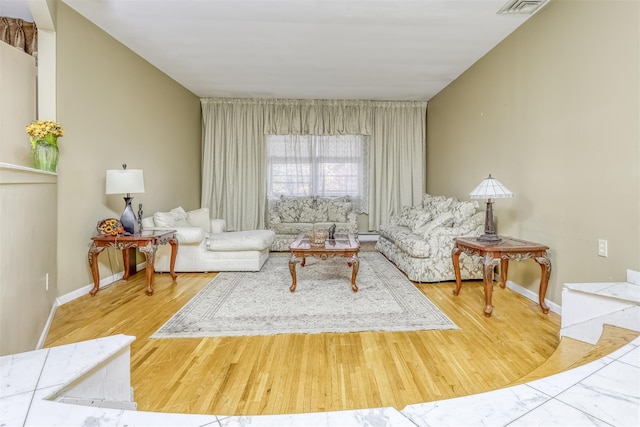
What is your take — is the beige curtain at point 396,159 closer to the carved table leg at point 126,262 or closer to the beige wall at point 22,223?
the carved table leg at point 126,262

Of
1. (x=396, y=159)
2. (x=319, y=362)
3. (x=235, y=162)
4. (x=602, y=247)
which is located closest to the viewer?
(x=319, y=362)

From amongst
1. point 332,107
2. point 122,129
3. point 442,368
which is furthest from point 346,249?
point 332,107

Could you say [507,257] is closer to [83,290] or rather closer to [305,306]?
[305,306]

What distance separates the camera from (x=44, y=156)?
263 cm

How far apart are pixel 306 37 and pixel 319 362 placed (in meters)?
3.25

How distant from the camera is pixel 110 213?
12.1ft

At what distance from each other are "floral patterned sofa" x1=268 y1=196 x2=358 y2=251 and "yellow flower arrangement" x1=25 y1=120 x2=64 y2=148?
3.30m

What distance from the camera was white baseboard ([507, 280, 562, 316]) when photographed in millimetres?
2727

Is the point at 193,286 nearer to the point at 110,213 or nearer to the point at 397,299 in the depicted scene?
the point at 110,213

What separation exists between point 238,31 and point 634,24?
327 cm

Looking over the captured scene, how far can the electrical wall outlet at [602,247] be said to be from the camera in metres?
2.33

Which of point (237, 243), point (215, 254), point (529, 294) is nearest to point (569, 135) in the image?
point (529, 294)

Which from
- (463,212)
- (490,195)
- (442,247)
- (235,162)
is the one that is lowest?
(442,247)

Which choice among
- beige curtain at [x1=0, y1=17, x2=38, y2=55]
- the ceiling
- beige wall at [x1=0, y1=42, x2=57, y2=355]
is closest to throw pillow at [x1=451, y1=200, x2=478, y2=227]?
the ceiling
